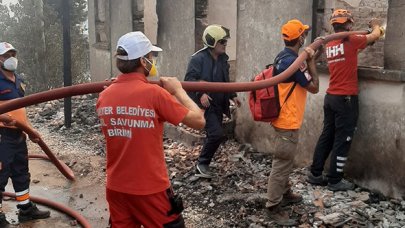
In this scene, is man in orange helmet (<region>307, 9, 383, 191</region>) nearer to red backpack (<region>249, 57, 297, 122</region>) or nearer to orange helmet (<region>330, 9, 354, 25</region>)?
orange helmet (<region>330, 9, 354, 25</region>)

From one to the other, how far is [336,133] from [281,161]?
3.32ft

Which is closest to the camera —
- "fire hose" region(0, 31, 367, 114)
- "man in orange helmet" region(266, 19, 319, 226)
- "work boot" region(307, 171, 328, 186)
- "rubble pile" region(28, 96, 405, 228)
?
"fire hose" region(0, 31, 367, 114)

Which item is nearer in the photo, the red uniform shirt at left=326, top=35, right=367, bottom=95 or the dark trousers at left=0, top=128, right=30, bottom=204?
the dark trousers at left=0, top=128, right=30, bottom=204

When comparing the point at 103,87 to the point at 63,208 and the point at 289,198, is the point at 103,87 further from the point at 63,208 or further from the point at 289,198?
the point at 289,198

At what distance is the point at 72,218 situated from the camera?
528cm

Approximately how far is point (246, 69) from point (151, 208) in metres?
4.51

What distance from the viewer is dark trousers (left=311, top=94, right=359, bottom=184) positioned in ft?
17.0

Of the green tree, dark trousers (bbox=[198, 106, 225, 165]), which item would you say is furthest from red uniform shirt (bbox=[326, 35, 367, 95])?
the green tree

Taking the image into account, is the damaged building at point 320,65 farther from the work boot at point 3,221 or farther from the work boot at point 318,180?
the work boot at point 3,221

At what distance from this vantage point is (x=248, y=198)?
5234mm

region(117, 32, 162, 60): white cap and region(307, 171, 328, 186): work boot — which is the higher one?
region(117, 32, 162, 60): white cap

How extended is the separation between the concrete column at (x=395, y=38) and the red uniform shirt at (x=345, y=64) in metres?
0.29

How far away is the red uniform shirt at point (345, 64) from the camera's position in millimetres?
5078

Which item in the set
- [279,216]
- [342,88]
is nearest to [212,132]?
[279,216]
